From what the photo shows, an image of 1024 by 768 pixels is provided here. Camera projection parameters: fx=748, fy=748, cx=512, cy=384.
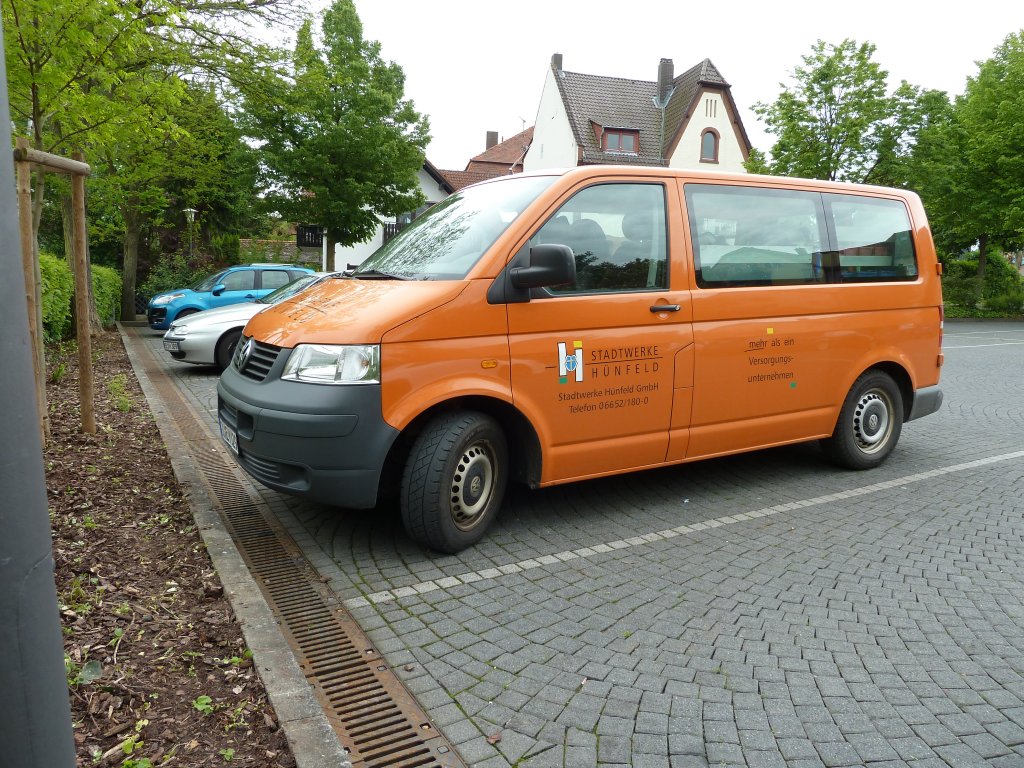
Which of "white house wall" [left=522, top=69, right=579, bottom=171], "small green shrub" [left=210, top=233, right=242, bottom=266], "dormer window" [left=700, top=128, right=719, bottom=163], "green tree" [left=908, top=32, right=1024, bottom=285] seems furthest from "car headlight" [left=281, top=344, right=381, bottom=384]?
"dormer window" [left=700, top=128, right=719, bottom=163]

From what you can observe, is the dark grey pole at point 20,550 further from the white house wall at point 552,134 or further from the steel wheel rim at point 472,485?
the white house wall at point 552,134

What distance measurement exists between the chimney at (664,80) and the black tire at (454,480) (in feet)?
135

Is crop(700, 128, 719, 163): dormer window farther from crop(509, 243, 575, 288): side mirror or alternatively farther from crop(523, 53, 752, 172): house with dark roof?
crop(509, 243, 575, 288): side mirror

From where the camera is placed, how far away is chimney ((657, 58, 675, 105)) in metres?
41.4

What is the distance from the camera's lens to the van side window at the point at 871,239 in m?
5.70

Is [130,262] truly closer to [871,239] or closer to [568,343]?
[568,343]

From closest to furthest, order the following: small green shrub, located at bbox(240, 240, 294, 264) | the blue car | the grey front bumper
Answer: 1. the grey front bumper
2. the blue car
3. small green shrub, located at bbox(240, 240, 294, 264)

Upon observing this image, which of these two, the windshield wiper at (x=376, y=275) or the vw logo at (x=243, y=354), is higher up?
the windshield wiper at (x=376, y=275)

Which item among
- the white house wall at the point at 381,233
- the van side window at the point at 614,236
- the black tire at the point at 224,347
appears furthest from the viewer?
the white house wall at the point at 381,233

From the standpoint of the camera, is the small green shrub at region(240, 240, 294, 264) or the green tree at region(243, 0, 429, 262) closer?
the green tree at region(243, 0, 429, 262)

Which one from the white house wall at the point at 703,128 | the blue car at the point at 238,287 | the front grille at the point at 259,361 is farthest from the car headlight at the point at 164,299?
the white house wall at the point at 703,128

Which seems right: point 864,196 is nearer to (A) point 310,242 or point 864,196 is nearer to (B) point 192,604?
(B) point 192,604

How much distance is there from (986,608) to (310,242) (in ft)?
138

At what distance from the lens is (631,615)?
3.57 meters
